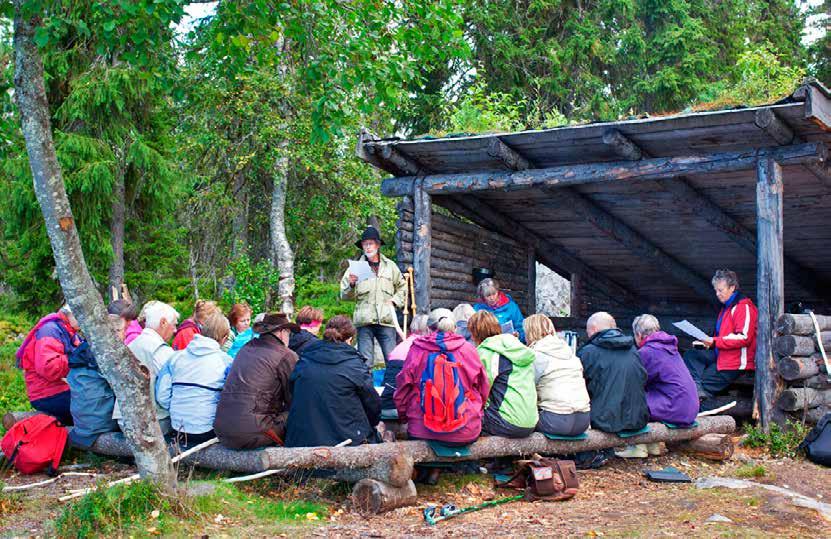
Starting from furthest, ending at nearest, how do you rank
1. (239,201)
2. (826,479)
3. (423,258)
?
(239,201)
(423,258)
(826,479)

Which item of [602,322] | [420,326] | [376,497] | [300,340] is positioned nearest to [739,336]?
[602,322]

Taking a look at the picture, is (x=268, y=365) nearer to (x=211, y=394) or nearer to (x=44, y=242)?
(x=211, y=394)

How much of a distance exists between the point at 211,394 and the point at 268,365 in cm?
57

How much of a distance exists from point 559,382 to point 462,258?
473 cm

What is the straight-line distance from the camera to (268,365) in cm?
626

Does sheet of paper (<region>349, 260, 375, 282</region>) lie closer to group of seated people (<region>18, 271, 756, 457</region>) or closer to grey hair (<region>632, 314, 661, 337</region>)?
group of seated people (<region>18, 271, 756, 457</region>)

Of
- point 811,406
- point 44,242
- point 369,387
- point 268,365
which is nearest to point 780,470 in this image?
point 811,406

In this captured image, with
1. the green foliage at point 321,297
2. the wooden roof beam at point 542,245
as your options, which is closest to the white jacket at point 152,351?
the wooden roof beam at point 542,245

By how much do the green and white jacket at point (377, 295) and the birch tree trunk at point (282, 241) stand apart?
5835mm

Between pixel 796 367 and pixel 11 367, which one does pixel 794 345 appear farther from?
pixel 11 367

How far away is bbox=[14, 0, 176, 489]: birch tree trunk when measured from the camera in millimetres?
5180

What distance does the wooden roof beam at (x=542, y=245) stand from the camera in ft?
37.2

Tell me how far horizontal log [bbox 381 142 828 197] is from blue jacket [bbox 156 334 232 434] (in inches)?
173

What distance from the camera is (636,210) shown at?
10.8 meters
